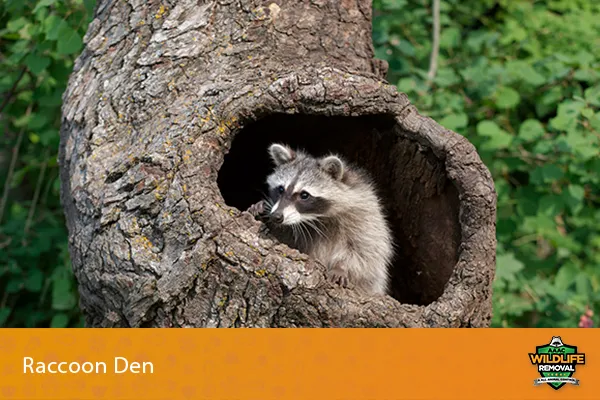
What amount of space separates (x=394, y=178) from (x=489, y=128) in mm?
1012

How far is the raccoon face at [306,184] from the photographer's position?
446 centimetres

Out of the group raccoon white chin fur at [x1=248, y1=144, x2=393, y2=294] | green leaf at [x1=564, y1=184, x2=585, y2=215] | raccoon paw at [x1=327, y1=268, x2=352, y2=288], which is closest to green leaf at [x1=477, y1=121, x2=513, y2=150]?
green leaf at [x1=564, y1=184, x2=585, y2=215]

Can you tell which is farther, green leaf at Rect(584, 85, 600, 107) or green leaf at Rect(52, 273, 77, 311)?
green leaf at Rect(52, 273, 77, 311)

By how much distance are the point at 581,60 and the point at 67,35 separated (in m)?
3.57

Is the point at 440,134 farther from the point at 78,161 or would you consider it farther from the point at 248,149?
the point at 78,161

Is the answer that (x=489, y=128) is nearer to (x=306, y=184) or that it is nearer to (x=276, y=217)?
(x=306, y=184)

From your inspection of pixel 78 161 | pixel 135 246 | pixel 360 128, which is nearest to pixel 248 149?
pixel 360 128

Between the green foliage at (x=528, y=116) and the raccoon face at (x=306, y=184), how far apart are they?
1131mm

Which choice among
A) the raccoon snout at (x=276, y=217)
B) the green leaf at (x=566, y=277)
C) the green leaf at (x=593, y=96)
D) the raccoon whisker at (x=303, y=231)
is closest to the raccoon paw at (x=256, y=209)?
the raccoon snout at (x=276, y=217)

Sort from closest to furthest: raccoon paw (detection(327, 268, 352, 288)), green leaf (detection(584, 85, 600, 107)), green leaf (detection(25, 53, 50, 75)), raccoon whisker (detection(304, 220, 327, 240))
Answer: raccoon paw (detection(327, 268, 352, 288)) → raccoon whisker (detection(304, 220, 327, 240)) → green leaf (detection(584, 85, 600, 107)) → green leaf (detection(25, 53, 50, 75))

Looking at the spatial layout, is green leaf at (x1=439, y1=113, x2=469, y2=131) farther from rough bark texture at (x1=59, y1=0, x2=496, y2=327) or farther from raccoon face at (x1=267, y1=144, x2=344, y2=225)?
raccoon face at (x1=267, y1=144, x2=344, y2=225)

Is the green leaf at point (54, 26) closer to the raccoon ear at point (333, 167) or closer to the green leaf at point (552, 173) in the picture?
the raccoon ear at point (333, 167)
